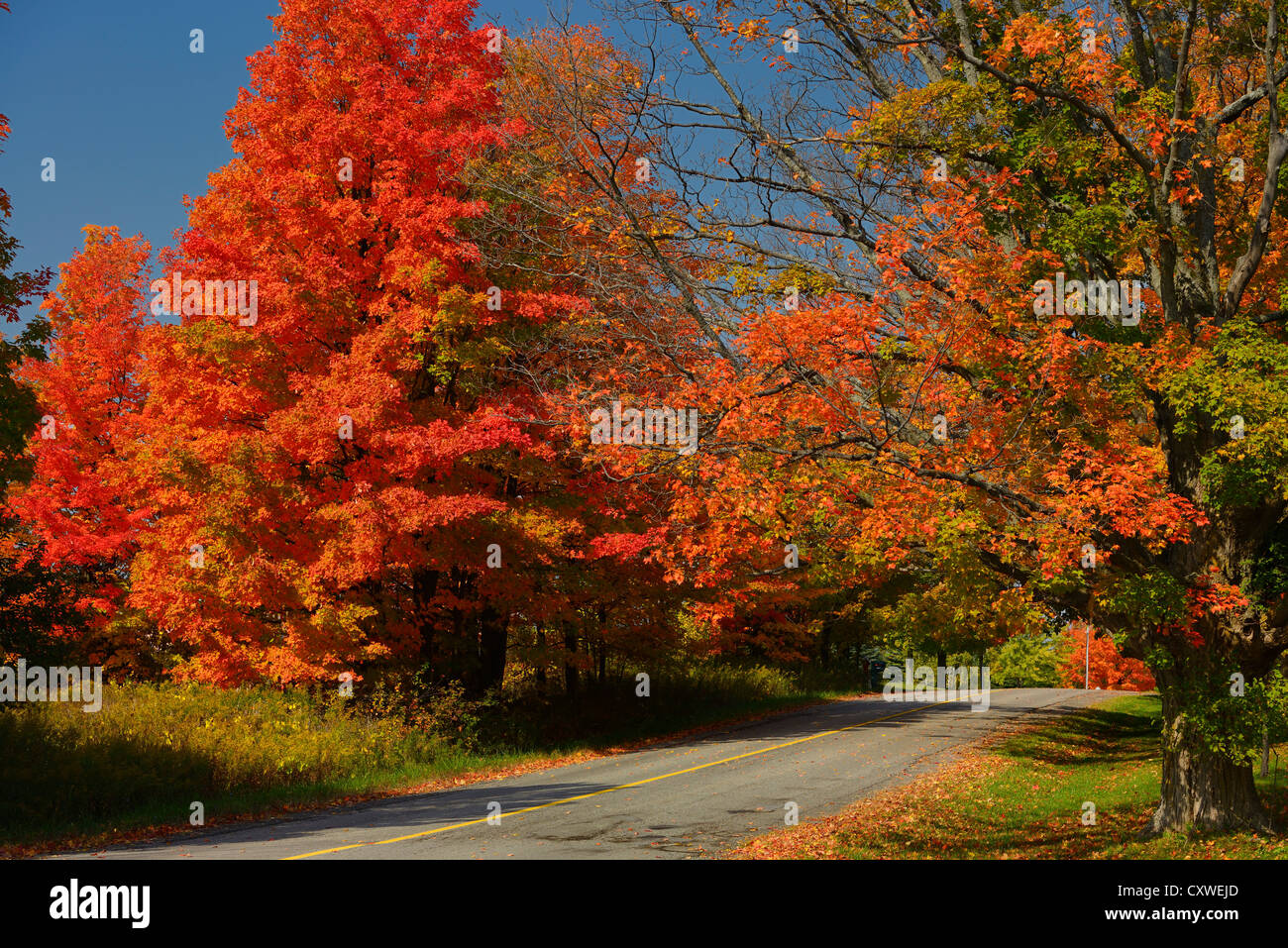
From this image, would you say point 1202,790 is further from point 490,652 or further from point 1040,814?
point 490,652

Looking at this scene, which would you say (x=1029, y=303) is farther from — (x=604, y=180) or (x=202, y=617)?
(x=202, y=617)

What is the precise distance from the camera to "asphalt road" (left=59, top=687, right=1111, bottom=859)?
9867mm

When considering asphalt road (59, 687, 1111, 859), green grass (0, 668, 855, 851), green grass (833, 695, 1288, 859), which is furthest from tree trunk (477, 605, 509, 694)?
green grass (833, 695, 1288, 859)

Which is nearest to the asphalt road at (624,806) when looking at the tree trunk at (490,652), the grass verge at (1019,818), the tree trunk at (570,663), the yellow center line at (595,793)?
the yellow center line at (595,793)

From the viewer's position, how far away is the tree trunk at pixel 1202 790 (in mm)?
10969

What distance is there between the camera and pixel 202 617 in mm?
16828

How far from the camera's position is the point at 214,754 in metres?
14.6

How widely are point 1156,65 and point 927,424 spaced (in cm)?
526

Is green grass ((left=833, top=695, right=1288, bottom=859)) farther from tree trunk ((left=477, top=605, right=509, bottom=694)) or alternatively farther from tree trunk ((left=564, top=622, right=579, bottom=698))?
tree trunk ((left=477, top=605, right=509, bottom=694))

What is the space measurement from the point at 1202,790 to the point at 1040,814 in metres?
2.24

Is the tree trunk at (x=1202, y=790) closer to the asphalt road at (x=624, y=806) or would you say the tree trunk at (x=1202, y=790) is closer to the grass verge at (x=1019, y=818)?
the grass verge at (x=1019, y=818)

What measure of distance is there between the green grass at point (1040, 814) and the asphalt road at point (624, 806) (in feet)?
3.36

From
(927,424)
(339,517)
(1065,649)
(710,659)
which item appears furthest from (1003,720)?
(1065,649)

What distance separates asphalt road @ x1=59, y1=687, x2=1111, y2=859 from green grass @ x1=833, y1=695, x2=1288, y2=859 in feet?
3.36
